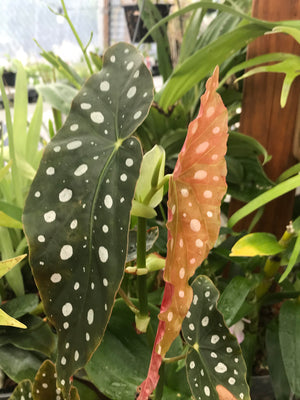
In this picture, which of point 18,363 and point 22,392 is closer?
point 22,392

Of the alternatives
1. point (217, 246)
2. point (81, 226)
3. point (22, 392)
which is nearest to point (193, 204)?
point (81, 226)

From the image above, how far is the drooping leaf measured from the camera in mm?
492

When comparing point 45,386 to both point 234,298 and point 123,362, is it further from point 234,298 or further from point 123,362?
point 234,298

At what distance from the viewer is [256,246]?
1.66 feet

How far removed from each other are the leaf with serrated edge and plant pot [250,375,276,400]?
1.35 feet

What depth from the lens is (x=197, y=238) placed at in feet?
0.82

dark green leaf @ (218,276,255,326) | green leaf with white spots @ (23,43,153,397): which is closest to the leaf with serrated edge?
green leaf with white spots @ (23,43,153,397)

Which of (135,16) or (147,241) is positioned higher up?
(135,16)

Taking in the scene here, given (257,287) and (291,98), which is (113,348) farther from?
(291,98)

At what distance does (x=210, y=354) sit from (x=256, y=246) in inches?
6.9

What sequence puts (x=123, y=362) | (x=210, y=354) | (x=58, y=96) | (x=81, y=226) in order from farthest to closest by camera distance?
(x=58, y=96) < (x=123, y=362) < (x=210, y=354) < (x=81, y=226)

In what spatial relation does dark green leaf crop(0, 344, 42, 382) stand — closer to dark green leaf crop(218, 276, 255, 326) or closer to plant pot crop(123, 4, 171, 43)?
dark green leaf crop(218, 276, 255, 326)

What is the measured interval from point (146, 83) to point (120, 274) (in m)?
0.13

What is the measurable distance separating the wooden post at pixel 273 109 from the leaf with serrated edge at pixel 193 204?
0.42 metres
